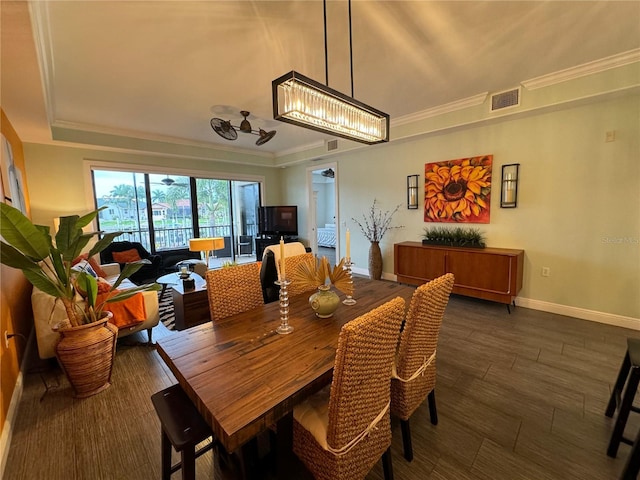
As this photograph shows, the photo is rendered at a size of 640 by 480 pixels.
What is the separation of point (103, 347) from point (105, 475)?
92cm

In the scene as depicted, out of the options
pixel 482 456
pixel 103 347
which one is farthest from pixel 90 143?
pixel 482 456

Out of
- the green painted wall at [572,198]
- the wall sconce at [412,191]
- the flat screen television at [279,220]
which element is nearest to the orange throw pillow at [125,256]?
the flat screen television at [279,220]

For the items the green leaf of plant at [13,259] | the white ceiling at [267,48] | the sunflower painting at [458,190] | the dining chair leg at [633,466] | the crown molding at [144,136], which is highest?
the white ceiling at [267,48]

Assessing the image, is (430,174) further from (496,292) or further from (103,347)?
(103,347)

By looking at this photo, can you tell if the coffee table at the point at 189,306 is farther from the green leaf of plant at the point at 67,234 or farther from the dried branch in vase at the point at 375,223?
the dried branch in vase at the point at 375,223

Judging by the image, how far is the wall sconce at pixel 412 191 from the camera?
450cm

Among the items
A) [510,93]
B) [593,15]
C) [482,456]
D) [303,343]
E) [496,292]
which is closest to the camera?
[303,343]

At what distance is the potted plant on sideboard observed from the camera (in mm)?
1665

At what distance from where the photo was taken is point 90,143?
4.21 m

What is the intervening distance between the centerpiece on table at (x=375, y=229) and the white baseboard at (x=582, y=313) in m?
2.08

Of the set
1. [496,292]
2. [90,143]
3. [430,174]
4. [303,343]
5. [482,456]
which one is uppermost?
[90,143]

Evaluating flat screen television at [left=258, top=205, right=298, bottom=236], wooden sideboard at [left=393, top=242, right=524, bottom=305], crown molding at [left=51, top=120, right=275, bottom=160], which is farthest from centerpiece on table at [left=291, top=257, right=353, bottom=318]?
flat screen television at [left=258, top=205, right=298, bottom=236]

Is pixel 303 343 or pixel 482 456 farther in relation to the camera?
pixel 482 456

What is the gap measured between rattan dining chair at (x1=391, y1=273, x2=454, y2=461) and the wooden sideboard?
2375mm
